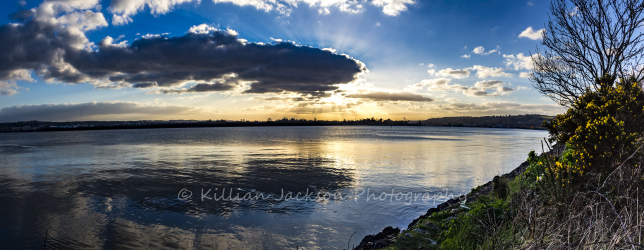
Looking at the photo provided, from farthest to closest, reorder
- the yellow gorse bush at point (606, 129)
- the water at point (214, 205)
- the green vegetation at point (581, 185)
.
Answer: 1. the water at point (214, 205)
2. the yellow gorse bush at point (606, 129)
3. the green vegetation at point (581, 185)

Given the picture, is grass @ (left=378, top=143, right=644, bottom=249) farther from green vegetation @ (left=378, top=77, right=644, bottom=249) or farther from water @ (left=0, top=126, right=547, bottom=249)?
water @ (left=0, top=126, right=547, bottom=249)

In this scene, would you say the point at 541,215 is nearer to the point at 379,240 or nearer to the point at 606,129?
the point at 606,129

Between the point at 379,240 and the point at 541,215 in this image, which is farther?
the point at 379,240

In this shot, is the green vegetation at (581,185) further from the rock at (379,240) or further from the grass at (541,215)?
the rock at (379,240)

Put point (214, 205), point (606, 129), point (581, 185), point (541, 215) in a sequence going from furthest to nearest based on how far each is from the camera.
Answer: point (214, 205)
point (606, 129)
point (581, 185)
point (541, 215)

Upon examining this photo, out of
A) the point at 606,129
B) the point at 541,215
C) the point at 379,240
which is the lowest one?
the point at 379,240

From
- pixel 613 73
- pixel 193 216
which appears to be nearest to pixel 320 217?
pixel 193 216

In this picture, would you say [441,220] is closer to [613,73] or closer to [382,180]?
[382,180]

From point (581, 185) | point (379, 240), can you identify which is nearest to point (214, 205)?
point (379, 240)

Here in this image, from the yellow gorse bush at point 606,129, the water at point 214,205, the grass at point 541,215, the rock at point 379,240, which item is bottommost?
the water at point 214,205

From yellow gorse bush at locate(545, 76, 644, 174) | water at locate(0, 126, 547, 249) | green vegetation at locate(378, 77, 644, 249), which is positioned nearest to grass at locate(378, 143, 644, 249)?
green vegetation at locate(378, 77, 644, 249)

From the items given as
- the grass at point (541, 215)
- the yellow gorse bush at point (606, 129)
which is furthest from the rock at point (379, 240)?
the yellow gorse bush at point (606, 129)

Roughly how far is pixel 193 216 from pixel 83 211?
14.6 ft

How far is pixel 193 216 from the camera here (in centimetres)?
1123
